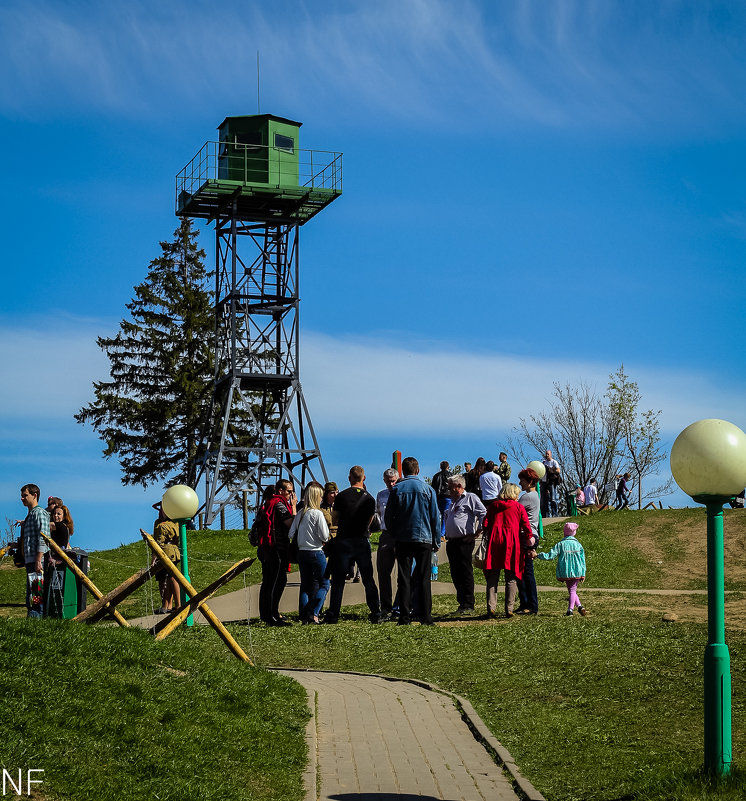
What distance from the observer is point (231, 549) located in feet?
93.8

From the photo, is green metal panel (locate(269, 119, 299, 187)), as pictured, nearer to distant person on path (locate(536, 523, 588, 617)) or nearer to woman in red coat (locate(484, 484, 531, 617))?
woman in red coat (locate(484, 484, 531, 617))

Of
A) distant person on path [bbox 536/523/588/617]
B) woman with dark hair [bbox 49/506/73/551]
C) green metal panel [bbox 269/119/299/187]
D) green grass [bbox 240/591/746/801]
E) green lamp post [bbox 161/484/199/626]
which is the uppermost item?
green metal panel [bbox 269/119/299/187]

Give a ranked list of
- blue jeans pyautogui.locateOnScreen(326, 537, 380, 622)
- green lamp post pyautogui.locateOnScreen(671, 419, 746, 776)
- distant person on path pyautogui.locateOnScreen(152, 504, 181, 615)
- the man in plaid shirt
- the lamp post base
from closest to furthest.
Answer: the lamp post base, green lamp post pyautogui.locateOnScreen(671, 419, 746, 776), the man in plaid shirt, blue jeans pyautogui.locateOnScreen(326, 537, 380, 622), distant person on path pyautogui.locateOnScreen(152, 504, 181, 615)

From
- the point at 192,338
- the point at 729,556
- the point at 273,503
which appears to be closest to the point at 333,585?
the point at 273,503

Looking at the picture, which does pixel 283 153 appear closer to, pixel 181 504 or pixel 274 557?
pixel 274 557

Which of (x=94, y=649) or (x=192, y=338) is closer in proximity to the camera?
(x=94, y=649)

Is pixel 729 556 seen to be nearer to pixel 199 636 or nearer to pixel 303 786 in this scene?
pixel 199 636

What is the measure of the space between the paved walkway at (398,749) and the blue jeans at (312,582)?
435cm

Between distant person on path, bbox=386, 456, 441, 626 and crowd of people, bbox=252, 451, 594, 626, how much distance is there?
14 mm

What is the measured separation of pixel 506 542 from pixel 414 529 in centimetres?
148

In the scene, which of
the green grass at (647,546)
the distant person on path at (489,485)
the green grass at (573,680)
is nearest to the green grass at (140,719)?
the green grass at (573,680)

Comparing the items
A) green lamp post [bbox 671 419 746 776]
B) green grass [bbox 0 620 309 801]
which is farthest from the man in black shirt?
green lamp post [bbox 671 419 746 776]

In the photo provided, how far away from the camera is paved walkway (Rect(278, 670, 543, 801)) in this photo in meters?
7.21

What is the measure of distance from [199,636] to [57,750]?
704 centimetres
